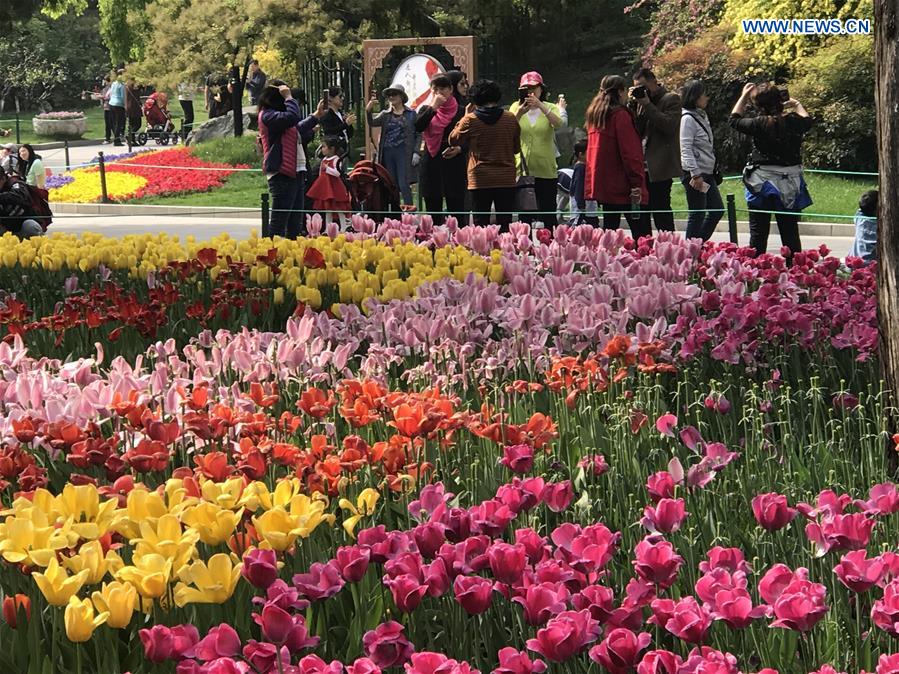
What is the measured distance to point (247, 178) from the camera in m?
28.1

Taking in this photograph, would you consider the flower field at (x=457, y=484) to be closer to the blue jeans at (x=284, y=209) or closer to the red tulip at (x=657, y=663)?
the red tulip at (x=657, y=663)

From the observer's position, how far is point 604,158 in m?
11.6

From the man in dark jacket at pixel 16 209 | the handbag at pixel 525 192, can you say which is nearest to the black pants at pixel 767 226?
the handbag at pixel 525 192

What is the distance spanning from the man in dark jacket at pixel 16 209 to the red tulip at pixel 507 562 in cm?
1148

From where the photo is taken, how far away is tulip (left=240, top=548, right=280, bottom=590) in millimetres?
2854

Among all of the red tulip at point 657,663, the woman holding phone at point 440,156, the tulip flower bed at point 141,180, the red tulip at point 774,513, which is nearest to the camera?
the red tulip at point 657,663

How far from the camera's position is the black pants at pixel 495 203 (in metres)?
12.5

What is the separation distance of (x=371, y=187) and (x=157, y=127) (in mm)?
26801

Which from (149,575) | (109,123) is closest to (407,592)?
(149,575)

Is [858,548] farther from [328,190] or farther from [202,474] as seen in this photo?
[328,190]

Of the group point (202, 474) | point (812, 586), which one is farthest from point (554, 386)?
point (812, 586)

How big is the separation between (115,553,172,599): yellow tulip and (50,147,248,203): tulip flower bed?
22.5m

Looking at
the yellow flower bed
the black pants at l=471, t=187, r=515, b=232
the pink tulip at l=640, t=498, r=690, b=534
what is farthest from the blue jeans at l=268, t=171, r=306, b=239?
the pink tulip at l=640, t=498, r=690, b=534

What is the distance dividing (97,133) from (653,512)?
45.7 m
